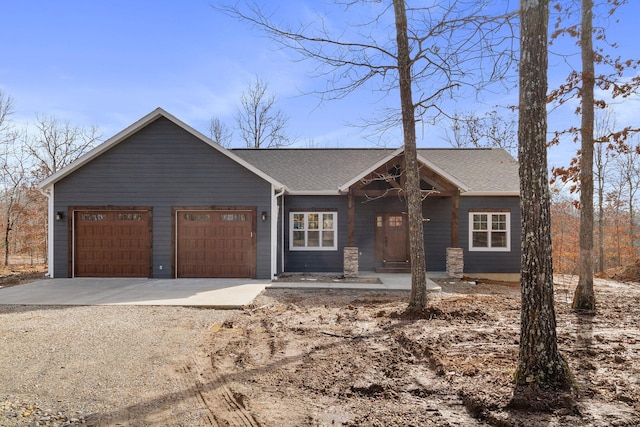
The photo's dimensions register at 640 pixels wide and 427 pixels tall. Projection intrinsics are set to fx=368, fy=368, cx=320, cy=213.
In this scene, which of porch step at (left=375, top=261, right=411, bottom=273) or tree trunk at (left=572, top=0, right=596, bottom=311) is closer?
tree trunk at (left=572, top=0, right=596, bottom=311)

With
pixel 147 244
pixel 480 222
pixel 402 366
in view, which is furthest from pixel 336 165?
pixel 402 366

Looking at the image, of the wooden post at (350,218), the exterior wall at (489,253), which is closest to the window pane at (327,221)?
the wooden post at (350,218)

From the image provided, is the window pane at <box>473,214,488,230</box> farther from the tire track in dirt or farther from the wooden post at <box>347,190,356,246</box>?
the tire track in dirt

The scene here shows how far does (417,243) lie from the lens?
287 inches

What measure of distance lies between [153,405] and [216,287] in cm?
665

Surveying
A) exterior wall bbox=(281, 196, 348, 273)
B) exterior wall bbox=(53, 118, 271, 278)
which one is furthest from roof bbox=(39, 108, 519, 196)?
exterior wall bbox=(281, 196, 348, 273)

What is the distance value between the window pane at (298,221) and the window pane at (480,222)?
620 centimetres

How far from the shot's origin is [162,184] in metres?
11.6

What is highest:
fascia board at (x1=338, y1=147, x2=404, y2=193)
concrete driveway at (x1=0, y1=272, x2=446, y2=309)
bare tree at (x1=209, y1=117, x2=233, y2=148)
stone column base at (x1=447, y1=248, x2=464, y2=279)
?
bare tree at (x1=209, y1=117, x2=233, y2=148)

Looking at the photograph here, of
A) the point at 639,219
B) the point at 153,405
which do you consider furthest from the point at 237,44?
the point at 639,219

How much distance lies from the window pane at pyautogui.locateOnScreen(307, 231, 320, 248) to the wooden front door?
2.17 metres

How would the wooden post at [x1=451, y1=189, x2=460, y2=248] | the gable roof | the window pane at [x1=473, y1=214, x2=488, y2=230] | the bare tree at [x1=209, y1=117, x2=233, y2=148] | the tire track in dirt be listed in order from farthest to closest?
the bare tree at [x1=209, y1=117, x2=233, y2=148]
the window pane at [x1=473, y1=214, x2=488, y2=230]
the wooden post at [x1=451, y1=189, x2=460, y2=248]
the gable roof
the tire track in dirt

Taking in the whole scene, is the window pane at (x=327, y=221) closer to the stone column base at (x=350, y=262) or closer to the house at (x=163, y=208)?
the stone column base at (x=350, y=262)

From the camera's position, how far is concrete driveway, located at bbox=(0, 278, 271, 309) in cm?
817
